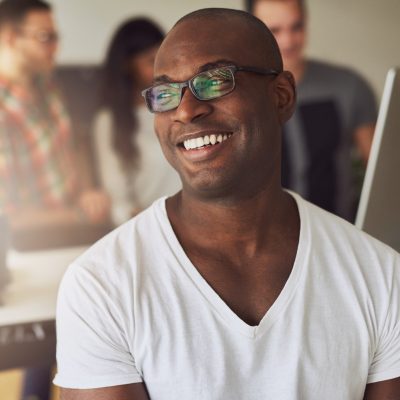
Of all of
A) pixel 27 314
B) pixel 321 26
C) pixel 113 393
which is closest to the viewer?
pixel 113 393

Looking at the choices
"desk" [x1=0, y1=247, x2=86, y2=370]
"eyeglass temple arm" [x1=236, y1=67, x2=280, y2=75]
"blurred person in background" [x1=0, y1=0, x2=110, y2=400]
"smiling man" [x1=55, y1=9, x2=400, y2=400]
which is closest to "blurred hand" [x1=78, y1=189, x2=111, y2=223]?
"blurred person in background" [x1=0, y1=0, x2=110, y2=400]

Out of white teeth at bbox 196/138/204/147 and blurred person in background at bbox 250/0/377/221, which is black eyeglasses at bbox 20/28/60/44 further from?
white teeth at bbox 196/138/204/147

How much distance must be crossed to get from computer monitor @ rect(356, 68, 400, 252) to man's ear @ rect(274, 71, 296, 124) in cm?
18

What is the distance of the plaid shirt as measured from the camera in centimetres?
234

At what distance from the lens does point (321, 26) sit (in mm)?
2797

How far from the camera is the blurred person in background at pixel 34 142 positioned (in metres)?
2.33

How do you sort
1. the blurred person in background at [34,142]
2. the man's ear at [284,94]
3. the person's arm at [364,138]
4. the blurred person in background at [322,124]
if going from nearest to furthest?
the man's ear at [284,94], the blurred person in background at [34,142], the blurred person in background at [322,124], the person's arm at [364,138]

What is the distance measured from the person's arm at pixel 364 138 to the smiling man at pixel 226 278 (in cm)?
164

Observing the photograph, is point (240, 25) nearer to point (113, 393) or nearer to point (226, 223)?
point (226, 223)

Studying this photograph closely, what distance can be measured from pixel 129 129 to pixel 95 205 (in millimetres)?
321

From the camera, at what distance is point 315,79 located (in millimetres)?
2809

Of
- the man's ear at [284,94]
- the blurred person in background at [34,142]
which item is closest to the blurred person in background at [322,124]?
the blurred person in background at [34,142]

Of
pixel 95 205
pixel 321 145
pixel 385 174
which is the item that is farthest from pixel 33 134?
pixel 385 174

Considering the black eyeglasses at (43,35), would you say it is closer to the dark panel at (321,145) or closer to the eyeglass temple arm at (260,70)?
the dark panel at (321,145)
